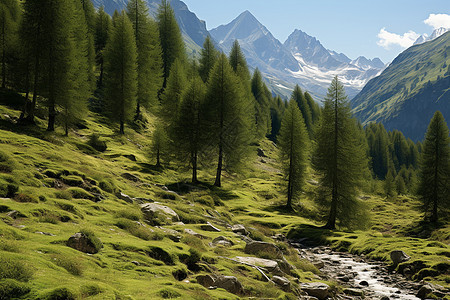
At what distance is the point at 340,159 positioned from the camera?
130ft

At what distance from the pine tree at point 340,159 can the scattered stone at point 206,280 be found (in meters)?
30.4

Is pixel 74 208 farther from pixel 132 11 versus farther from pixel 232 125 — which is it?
pixel 132 11

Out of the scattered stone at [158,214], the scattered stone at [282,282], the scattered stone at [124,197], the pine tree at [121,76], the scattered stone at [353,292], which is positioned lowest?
the scattered stone at [353,292]

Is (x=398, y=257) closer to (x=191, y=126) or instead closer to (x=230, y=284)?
(x=230, y=284)

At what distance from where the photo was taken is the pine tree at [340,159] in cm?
3953

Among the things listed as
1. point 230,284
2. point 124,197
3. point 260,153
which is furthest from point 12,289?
point 260,153

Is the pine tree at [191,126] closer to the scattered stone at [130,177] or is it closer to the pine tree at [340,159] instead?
the scattered stone at [130,177]

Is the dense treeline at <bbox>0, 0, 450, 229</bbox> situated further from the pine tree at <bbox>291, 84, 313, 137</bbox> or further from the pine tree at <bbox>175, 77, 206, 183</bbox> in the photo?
the pine tree at <bbox>291, 84, 313, 137</bbox>

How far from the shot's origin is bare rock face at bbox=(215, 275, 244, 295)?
41.3 feet

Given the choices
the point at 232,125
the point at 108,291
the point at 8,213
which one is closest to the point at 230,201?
the point at 232,125

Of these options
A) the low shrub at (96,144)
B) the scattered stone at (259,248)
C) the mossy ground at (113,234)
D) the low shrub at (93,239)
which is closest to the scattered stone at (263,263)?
the mossy ground at (113,234)

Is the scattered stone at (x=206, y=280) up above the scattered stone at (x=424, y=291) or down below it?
above

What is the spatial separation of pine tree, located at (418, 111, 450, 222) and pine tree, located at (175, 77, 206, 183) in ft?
124

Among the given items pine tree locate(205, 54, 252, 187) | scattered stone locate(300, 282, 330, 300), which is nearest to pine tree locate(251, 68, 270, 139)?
pine tree locate(205, 54, 252, 187)
